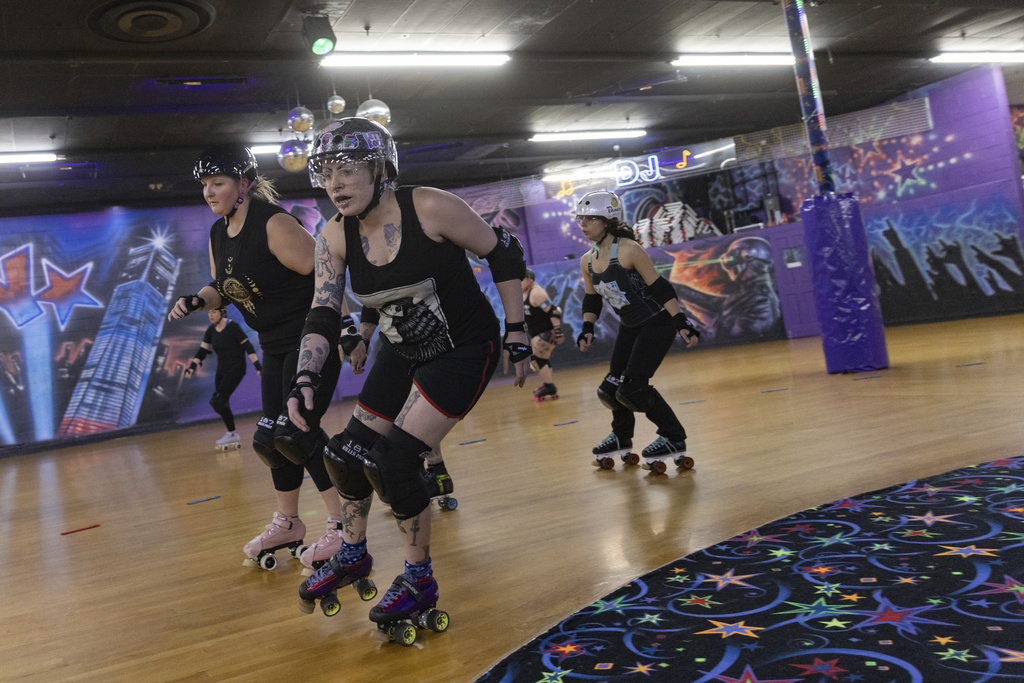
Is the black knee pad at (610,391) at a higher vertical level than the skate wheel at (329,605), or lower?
higher

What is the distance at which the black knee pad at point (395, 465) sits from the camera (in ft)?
7.24

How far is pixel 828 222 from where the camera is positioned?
7.68m

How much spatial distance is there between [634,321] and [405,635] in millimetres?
2599

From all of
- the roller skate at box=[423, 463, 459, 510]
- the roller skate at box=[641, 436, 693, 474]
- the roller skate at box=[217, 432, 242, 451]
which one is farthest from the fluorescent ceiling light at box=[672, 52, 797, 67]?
the roller skate at box=[423, 463, 459, 510]

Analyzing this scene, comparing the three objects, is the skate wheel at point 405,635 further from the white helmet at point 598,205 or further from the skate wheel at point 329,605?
the white helmet at point 598,205

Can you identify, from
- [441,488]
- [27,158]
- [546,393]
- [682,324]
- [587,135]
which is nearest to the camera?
[441,488]

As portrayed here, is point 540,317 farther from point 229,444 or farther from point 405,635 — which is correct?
point 405,635

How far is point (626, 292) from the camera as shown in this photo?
4332 millimetres

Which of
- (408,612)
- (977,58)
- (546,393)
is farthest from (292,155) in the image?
(977,58)

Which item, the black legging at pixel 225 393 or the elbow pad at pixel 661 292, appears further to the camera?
the black legging at pixel 225 393

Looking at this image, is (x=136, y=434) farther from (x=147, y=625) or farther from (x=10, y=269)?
(x=147, y=625)

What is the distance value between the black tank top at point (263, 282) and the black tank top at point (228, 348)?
609 cm

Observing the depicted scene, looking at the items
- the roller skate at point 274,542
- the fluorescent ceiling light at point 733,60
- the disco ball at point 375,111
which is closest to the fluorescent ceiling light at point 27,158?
the disco ball at point 375,111

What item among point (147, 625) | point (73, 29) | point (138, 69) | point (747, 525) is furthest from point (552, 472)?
point (138, 69)
